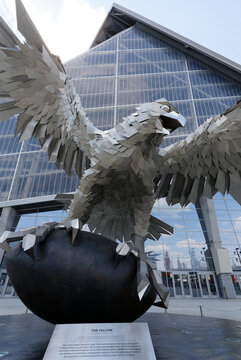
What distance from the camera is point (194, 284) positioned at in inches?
540

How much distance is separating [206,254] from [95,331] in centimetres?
1446

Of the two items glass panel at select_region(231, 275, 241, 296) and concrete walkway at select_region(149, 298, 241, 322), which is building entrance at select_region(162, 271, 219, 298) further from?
concrete walkway at select_region(149, 298, 241, 322)

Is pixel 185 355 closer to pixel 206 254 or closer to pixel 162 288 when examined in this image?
pixel 162 288

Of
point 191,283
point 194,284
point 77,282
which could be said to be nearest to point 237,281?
point 194,284

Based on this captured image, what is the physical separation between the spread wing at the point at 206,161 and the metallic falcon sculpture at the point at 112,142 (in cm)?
1

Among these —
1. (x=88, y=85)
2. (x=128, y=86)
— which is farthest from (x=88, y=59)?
(x=128, y=86)

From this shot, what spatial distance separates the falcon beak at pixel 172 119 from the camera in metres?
2.76

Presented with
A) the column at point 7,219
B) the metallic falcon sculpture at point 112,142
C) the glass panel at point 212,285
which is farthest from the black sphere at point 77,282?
the column at point 7,219

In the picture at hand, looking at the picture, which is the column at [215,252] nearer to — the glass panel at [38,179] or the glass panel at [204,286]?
the glass panel at [204,286]

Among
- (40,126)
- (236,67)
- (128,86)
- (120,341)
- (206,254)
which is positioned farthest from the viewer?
(236,67)

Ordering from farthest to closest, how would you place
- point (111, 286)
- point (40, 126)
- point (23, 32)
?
point (40, 126), point (23, 32), point (111, 286)

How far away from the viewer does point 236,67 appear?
22.4m

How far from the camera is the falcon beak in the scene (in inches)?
108

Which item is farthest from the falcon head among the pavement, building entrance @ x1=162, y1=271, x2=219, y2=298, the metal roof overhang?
the metal roof overhang
